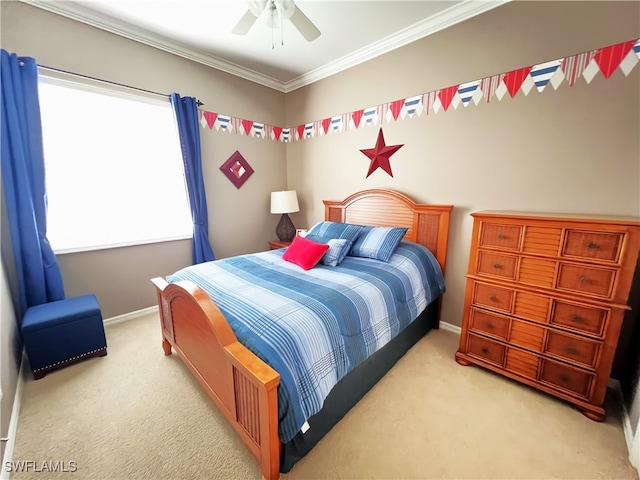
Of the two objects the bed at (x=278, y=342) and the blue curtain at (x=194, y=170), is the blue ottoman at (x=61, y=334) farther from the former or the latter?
the blue curtain at (x=194, y=170)

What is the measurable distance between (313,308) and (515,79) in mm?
2312

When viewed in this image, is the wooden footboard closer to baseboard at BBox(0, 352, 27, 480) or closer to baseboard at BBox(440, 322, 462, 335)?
baseboard at BBox(0, 352, 27, 480)

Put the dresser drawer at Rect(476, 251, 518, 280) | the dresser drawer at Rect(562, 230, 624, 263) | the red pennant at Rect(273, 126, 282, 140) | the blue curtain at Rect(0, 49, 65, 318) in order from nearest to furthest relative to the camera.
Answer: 1. the dresser drawer at Rect(562, 230, 624, 263)
2. the dresser drawer at Rect(476, 251, 518, 280)
3. the blue curtain at Rect(0, 49, 65, 318)
4. the red pennant at Rect(273, 126, 282, 140)

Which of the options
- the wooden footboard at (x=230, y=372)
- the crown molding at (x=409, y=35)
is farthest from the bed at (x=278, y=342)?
the crown molding at (x=409, y=35)

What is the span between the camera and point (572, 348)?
161 centimetres

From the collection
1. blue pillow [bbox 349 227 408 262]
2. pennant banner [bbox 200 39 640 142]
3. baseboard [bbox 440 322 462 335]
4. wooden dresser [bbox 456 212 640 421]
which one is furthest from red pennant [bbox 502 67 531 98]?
baseboard [bbox 440 322 462 335]

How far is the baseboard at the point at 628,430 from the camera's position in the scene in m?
1.29

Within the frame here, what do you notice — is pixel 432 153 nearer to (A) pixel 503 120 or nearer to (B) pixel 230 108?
(A) pixel 503 120

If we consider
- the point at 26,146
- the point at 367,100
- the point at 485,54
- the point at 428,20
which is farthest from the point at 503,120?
the point at 26,146

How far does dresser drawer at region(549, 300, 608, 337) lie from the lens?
1519 millimetres

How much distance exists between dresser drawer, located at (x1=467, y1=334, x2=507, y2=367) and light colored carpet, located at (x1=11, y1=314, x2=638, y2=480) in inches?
4.8

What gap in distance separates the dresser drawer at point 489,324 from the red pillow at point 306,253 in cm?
124

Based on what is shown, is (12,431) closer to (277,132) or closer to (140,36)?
(140,36)

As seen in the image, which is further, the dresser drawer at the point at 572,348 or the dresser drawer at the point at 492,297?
the dresser drawer at the point at 492,297
